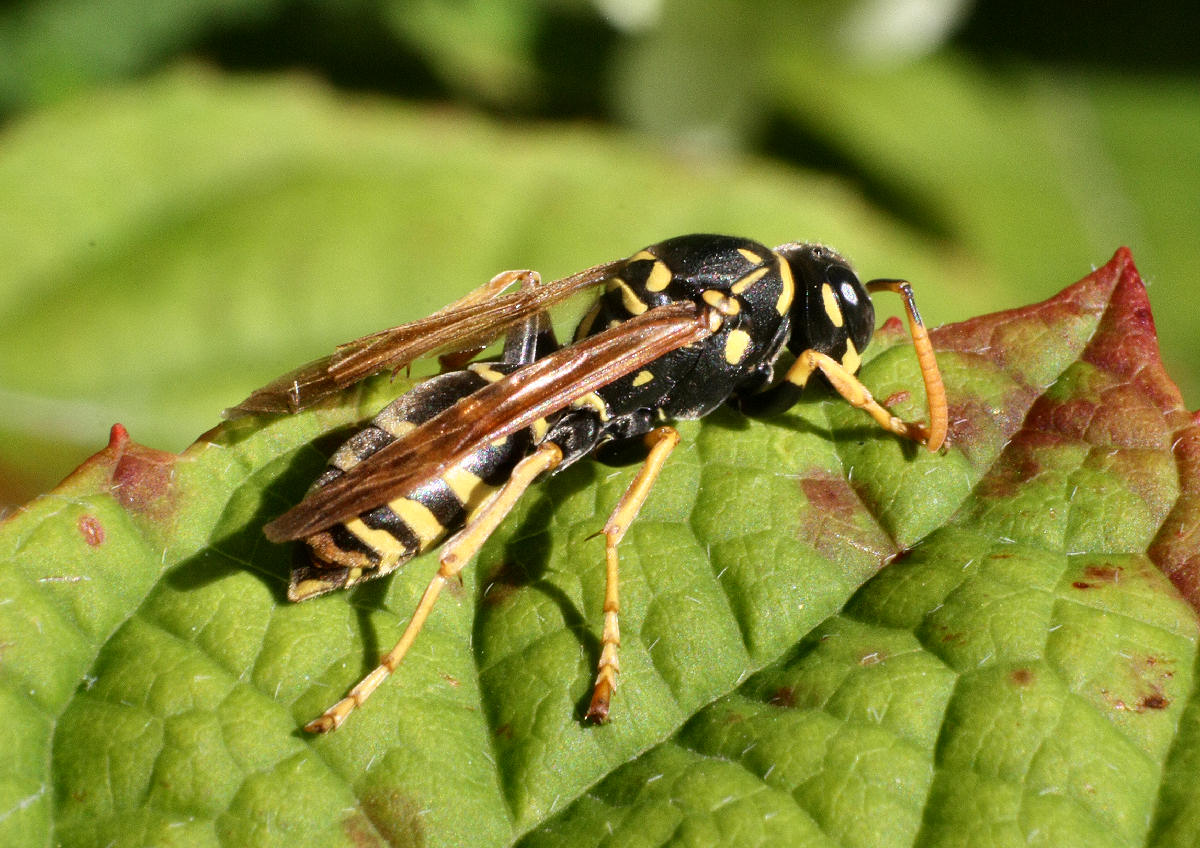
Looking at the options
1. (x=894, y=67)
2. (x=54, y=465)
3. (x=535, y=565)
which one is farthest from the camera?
(x=894, y=67)

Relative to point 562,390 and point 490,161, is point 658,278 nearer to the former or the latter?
point 562,390

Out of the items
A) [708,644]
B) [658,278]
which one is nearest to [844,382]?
[658,278]

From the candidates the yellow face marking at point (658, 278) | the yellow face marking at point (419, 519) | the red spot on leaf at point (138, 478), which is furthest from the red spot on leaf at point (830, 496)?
the red spot on leaf at point (138, 478)

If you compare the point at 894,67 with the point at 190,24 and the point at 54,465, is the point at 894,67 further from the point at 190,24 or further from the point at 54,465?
the point at 54,465

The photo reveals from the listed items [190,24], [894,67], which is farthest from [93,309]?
[894,67]

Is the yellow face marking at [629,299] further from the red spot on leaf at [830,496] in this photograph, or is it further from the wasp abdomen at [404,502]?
the red spot on leaf at [830,496]
